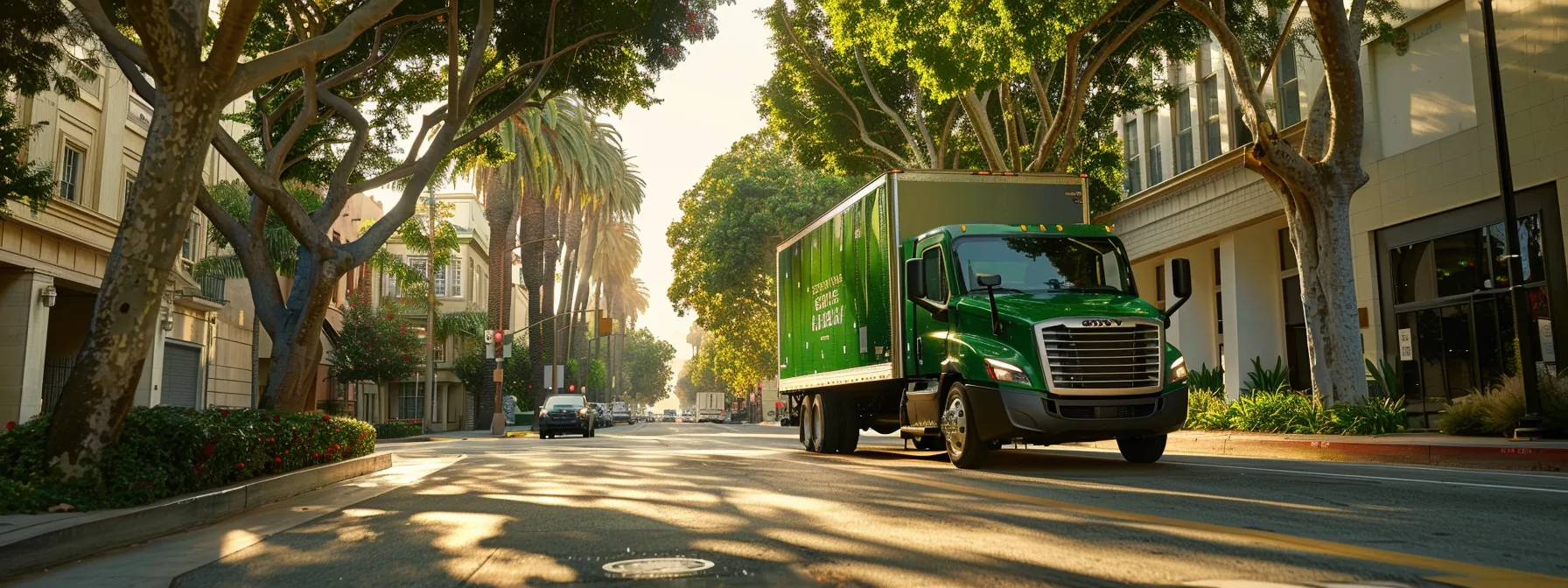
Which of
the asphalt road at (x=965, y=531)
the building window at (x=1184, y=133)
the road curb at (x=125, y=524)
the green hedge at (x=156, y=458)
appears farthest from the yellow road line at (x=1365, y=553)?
the building window at (x=1184, y=133)

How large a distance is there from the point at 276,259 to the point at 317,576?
2907cm

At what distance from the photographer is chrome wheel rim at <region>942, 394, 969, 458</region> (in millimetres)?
13016

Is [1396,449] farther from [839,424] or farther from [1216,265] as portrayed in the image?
[1216,265]

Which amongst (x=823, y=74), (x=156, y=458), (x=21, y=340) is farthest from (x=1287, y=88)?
(x=21, y=340)

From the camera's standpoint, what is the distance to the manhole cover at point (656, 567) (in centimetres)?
565

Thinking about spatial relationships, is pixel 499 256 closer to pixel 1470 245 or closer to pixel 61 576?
pixel 1470 245

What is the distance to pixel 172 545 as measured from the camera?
309 inches

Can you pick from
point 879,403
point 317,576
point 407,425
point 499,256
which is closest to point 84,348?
point 317,576

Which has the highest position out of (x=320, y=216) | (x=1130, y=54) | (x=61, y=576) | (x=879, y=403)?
(x=1130, y=54)

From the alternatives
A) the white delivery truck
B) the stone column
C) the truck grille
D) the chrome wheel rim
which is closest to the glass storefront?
the truck grille

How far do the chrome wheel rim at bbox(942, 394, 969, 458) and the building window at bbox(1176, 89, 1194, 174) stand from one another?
19.8 meters

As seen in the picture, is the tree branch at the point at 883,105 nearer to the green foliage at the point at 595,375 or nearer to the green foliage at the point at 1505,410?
the green foliage at the point at 1505,410

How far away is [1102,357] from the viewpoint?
39.5 ft

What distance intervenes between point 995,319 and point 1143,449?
9.26 ft
